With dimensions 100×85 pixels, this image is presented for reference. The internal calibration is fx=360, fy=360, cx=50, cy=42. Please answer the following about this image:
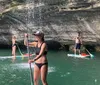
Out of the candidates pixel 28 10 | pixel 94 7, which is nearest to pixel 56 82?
pixel 94 7

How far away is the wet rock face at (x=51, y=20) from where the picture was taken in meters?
27.4

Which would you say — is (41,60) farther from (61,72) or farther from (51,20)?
(51,20)

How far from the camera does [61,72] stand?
18844mm

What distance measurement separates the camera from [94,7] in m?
25.8

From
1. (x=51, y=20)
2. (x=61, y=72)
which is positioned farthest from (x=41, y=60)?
(x=51, y=20)

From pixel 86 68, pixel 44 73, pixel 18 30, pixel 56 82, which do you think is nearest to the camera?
pixel 44 73

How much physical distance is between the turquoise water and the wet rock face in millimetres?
4066

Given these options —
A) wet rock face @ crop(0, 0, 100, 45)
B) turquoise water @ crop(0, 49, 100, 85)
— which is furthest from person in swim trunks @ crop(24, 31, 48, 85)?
wet rock face @ crop(0, 0, 100, 45)

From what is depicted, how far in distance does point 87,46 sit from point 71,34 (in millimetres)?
2646

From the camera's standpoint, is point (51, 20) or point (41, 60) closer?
point (41, 60)

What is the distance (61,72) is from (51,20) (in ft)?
35.0

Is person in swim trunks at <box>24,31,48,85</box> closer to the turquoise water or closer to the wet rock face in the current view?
the turquoise water

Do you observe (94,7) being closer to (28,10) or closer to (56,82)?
(28,10)

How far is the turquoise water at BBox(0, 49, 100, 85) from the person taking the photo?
1598 centimetres
